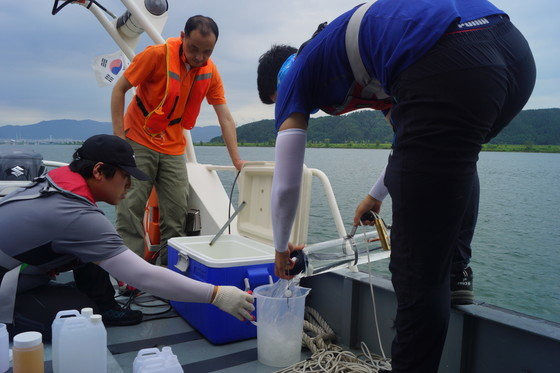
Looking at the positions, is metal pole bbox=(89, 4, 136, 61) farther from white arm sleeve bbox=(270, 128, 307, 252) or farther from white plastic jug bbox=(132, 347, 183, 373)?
white plastic jug bbox=(132, 347, 183, 373)

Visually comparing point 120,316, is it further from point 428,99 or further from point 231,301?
point 428,99

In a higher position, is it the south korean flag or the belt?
the south korean flag

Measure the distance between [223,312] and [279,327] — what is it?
34 cm

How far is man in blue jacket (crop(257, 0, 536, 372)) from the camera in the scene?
1011 mm

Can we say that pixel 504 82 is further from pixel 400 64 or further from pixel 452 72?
pixel 400 64

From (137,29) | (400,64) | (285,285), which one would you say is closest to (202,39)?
(137,29)

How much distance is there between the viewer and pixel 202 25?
283 cm

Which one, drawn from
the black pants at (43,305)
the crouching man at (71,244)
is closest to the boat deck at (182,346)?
the black pants at (43,305)

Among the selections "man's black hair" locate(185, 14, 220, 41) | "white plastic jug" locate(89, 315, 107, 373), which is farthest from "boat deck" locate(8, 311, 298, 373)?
"man's black hair" locate(185, 14, 220, 41)

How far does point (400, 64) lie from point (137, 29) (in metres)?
3.48

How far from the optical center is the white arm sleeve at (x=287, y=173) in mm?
1290

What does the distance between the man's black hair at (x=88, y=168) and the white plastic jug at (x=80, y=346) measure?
0.66 metres

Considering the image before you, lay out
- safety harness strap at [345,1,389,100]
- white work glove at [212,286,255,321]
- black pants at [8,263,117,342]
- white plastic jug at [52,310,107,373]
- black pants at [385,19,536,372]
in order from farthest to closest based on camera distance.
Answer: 1. black pants at [8,263,117,342]
2. white work glove at [212,286,255,321]
3. white plastic jug at [52,310,107,373]
4. safety harness strap at [345,1,389,100]
5. black pants at [385,19,536,372]

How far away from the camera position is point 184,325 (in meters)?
2.48
